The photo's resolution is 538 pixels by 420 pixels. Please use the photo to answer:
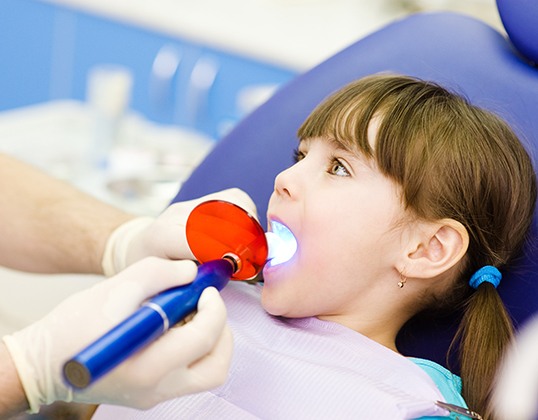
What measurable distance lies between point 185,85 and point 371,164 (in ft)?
5.47

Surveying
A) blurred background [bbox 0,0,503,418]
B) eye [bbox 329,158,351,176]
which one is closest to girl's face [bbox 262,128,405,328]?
eye [bbox 329,158,351,176]

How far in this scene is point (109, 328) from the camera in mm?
928

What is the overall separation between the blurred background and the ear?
954mm

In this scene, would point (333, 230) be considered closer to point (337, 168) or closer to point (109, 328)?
point (337, 168)

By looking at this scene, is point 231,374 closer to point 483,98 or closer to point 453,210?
point 453,210

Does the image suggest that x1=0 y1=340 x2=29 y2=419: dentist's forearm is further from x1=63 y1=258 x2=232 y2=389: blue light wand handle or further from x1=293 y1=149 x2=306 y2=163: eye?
x1=293 y1=149 x2=306 y2=163: eye

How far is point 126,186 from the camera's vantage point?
209 centimetres

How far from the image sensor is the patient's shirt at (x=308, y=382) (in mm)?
1079

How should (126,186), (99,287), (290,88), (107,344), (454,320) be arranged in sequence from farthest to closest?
(126,186) < (290,88) < (454,320) < (99,287) < (107,344)

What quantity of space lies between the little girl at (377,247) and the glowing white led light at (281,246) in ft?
0.04

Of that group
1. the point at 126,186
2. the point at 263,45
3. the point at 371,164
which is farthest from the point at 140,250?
the point at 263,45

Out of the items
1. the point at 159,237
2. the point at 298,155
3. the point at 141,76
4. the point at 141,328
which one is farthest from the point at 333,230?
the point at 141,76

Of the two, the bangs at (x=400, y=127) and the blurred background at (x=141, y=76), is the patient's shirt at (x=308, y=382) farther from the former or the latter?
the blurred background at (x=141, y=76)

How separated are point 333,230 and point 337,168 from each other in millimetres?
89
